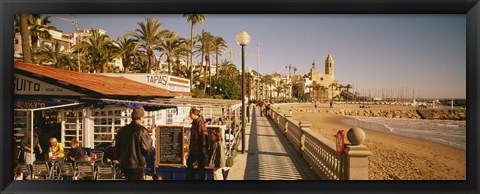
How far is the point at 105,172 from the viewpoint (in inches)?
297

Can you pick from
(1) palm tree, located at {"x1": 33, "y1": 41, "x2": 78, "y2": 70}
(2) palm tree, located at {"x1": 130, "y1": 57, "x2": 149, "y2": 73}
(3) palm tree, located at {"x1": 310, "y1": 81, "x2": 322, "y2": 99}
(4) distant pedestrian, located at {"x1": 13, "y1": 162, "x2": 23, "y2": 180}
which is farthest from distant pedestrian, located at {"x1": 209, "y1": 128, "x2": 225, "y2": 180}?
(3) palm tree, located at {"x1": 310, "y1": 81, "x2": 322, "y2": 99}

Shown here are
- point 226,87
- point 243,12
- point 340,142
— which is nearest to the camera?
point 340,142

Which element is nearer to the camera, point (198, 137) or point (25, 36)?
point (198, 137)

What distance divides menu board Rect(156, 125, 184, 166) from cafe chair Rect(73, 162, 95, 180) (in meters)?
1.63

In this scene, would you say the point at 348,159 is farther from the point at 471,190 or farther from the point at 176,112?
the point at 176,112

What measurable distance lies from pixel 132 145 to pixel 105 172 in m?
1.27

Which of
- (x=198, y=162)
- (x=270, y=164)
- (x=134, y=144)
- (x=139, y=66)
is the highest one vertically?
(x=139, y=66)

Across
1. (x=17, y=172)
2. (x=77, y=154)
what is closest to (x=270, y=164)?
(x=77, y=154)

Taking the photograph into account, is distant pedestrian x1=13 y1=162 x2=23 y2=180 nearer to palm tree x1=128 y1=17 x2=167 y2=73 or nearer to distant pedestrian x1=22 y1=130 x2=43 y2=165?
distant pedestrian x1=22 y1=130 x2=43 y2=165

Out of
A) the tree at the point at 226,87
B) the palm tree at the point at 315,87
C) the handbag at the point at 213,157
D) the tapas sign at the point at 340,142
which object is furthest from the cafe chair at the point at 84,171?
the palm tree at the point at 315,87

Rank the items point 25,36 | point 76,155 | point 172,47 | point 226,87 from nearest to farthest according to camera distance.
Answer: point 76,155 → point 25,36 → point 172,47 → point 226,87

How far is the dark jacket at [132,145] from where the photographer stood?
679cm

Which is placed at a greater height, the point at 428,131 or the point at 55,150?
the point at 55,150

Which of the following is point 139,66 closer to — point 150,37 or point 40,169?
point 150,37
